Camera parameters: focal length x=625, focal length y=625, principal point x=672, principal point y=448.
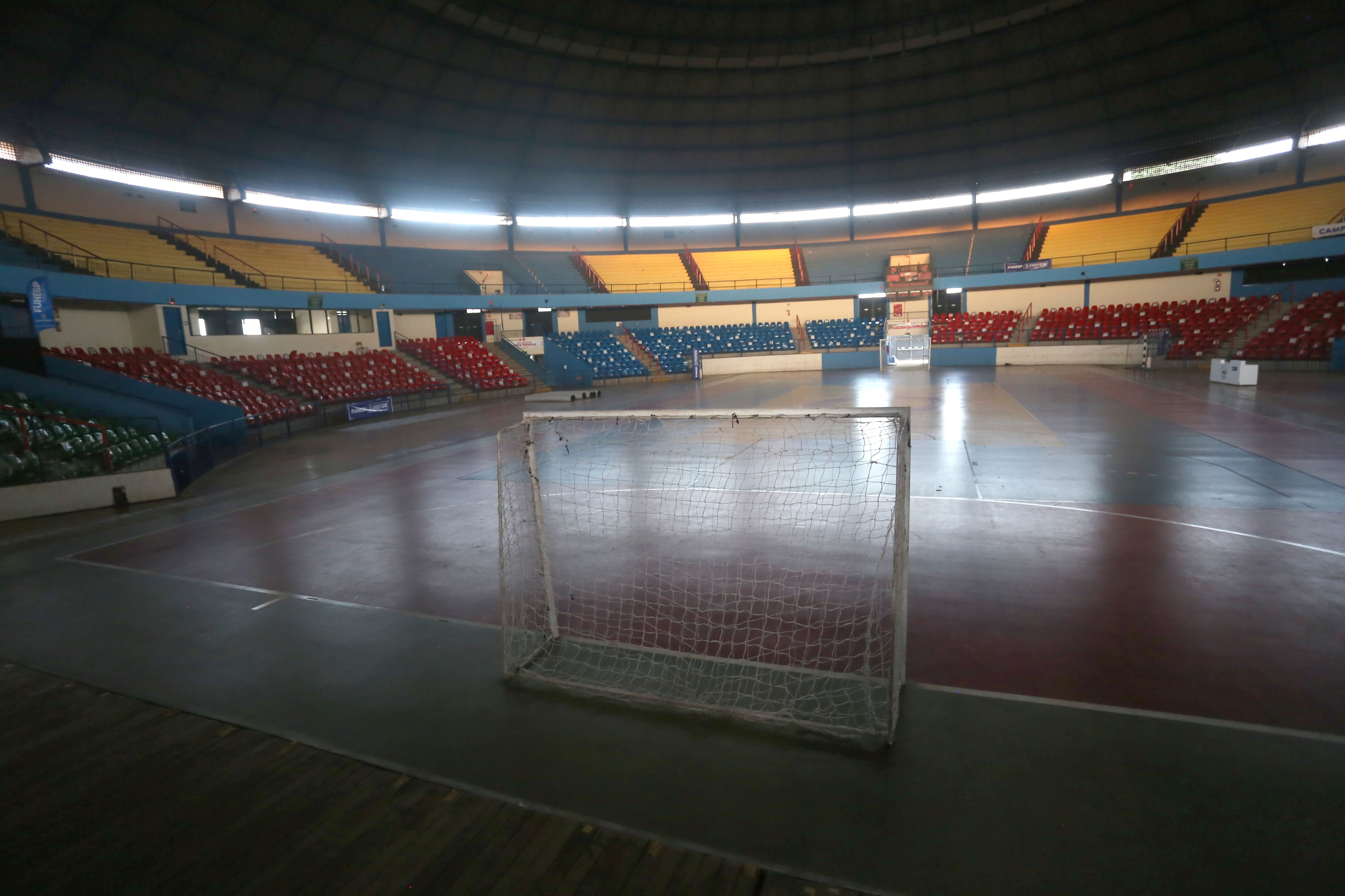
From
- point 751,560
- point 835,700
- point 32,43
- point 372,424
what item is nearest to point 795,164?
point 372,424

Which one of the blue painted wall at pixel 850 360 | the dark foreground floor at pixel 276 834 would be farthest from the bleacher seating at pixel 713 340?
the dark foreground floor at pixel 276 834

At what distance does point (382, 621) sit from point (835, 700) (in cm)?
398

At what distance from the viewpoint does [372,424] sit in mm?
21500

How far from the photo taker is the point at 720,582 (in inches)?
244

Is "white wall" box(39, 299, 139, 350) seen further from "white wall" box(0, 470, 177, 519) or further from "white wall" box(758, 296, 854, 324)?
"white wall" box(758, 296, 854, 324)

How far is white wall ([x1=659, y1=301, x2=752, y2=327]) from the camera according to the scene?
3950 centimetres

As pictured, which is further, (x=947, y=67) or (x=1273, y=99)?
(x=947, y=67)

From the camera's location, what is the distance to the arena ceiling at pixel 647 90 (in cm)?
2116

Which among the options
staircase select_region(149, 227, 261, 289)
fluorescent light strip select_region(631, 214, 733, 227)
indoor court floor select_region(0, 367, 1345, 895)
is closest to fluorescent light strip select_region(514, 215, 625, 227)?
fluorescent light strip select_region(631, 214, 733, 227)

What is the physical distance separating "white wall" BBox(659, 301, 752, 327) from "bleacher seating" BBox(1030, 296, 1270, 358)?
16630mm

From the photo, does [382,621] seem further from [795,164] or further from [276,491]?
[795,164]

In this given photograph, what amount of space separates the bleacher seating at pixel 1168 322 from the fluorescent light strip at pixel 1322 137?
738 cm

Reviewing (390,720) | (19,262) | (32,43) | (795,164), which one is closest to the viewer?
(390,720)

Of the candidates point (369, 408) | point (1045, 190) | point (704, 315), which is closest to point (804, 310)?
point (704, 315)
